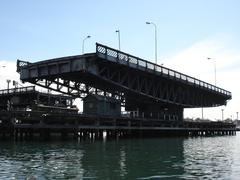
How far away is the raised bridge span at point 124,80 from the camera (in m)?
64.3

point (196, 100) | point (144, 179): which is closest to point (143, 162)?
point (144, 179)

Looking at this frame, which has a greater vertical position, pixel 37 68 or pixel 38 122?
pixel 37 68

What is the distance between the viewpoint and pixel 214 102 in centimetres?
10794

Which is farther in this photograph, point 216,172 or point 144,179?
point 216,172

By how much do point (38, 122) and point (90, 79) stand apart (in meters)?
14.9

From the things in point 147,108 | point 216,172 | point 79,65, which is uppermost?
point 79,65

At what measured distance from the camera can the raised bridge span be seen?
64.3 m

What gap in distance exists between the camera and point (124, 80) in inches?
2798

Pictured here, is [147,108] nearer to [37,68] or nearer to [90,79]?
[90,79]

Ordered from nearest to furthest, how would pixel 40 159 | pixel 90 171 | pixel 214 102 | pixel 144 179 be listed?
pixel 144 179
pixel 90 171
pixel 40 159
pixel 214 102

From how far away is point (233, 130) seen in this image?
11894cm

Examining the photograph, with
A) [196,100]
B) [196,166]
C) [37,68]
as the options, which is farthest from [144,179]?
[196,100]

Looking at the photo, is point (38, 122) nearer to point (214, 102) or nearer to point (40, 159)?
point (40, 159)

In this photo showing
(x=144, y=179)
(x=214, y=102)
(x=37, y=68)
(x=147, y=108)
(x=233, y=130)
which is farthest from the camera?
(x=233, y=130)
